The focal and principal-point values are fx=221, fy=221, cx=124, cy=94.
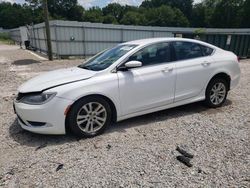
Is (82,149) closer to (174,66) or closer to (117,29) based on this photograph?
(174,66)

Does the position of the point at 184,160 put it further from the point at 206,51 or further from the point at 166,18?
the point at 166,18

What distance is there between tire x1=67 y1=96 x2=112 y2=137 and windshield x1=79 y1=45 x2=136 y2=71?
637mm

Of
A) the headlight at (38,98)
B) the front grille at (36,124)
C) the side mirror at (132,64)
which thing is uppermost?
the side mirror at (132,64)

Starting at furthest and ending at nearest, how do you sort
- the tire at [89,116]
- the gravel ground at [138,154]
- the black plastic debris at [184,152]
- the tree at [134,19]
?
the tree at [134,19] → the tire at [89,116] → the black plastic debris at [184,152] → the gravel ground at [138,154]

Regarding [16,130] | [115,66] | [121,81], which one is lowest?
[16,130]

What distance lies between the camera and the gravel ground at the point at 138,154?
8.62 feet

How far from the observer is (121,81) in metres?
3.68

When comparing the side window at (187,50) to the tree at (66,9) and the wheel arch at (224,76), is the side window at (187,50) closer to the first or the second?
the wheel arch at (224,76)

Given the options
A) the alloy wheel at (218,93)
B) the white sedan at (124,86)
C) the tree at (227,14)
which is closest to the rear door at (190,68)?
the white sedan at (124,86)

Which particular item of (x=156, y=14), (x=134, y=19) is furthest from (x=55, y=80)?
(x=156, y=14)

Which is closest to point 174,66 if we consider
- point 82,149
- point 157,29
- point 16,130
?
point 82,149

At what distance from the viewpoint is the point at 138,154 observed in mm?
3143

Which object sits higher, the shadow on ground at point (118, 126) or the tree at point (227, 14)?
the tree at point (227, 14)

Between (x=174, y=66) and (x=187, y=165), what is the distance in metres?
1.94
